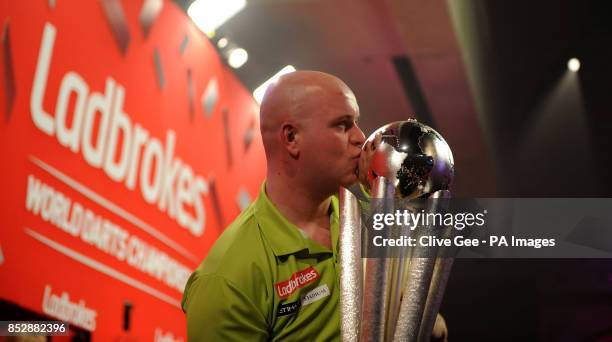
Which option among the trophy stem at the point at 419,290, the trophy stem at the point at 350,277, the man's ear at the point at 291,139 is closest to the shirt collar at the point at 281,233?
the man's ear at the point at 291,139

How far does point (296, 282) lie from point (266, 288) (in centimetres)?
5

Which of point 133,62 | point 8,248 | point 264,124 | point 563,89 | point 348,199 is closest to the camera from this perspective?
point 348,199

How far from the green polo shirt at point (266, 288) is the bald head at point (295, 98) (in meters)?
0.15

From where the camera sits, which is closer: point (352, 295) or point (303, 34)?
point (352, 295)

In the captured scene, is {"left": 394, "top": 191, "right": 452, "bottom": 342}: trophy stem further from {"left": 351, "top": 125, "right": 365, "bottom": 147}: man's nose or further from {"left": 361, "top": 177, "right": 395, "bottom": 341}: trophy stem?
{"left": 351, "top": 125, "right": 365, "bottom": 147}: man's nose

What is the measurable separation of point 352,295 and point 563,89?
4.11 meters

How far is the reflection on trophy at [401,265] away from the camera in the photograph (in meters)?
0.86

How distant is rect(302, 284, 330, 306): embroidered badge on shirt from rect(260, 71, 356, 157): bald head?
0.25 metres

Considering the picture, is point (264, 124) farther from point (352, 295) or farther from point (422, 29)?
point (422, 29)

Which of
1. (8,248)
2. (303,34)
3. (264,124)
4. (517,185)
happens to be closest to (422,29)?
(303,34)

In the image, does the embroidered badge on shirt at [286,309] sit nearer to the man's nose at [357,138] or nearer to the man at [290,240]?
the man at [290,240]

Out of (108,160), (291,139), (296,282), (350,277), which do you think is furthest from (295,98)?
(108,160)

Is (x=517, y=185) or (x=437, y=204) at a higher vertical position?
(x=517, y=185)

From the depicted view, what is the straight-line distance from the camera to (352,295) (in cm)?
91
